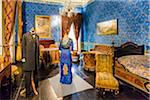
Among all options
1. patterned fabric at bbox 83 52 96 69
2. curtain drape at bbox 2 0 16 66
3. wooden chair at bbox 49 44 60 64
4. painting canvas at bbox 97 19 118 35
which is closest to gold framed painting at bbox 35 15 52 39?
wooden chair at bbox 49 44 60 64

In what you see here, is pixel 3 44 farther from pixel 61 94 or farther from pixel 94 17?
pixel 94 17

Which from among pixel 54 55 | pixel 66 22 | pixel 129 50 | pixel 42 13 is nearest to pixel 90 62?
pixel 54 55

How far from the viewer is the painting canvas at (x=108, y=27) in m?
7.16

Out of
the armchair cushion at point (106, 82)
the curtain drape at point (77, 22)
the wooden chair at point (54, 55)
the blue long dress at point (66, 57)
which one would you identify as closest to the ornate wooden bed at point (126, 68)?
the armchair cushion at point (106, 82)

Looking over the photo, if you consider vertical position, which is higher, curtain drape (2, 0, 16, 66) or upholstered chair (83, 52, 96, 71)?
curtain drape (2, 0, 16, 66)

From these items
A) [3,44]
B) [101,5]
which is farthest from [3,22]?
[101,5]

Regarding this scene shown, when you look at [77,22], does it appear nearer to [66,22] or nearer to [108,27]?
[66,22]

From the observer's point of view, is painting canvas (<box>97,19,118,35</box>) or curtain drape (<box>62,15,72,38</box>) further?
curtain drape (<box>62,15,72,38</box>)

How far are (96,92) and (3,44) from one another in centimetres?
256

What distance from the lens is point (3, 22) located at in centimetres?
351

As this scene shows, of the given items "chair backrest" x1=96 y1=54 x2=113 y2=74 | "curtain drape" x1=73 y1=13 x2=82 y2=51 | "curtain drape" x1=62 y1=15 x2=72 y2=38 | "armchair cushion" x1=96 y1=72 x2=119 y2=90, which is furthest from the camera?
"curtain drape" x1=73 y1=13 x2=82 y2=51

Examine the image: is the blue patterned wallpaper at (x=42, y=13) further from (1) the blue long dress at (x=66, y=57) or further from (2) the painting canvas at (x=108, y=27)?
(1) the blue long dress at (x=66, y=57)

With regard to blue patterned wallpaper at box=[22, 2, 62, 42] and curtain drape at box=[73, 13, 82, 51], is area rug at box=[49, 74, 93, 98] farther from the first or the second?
curtain drape at box=[73, 13, 82, 51]

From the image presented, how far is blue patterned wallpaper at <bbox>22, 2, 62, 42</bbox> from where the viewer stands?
392 inches
